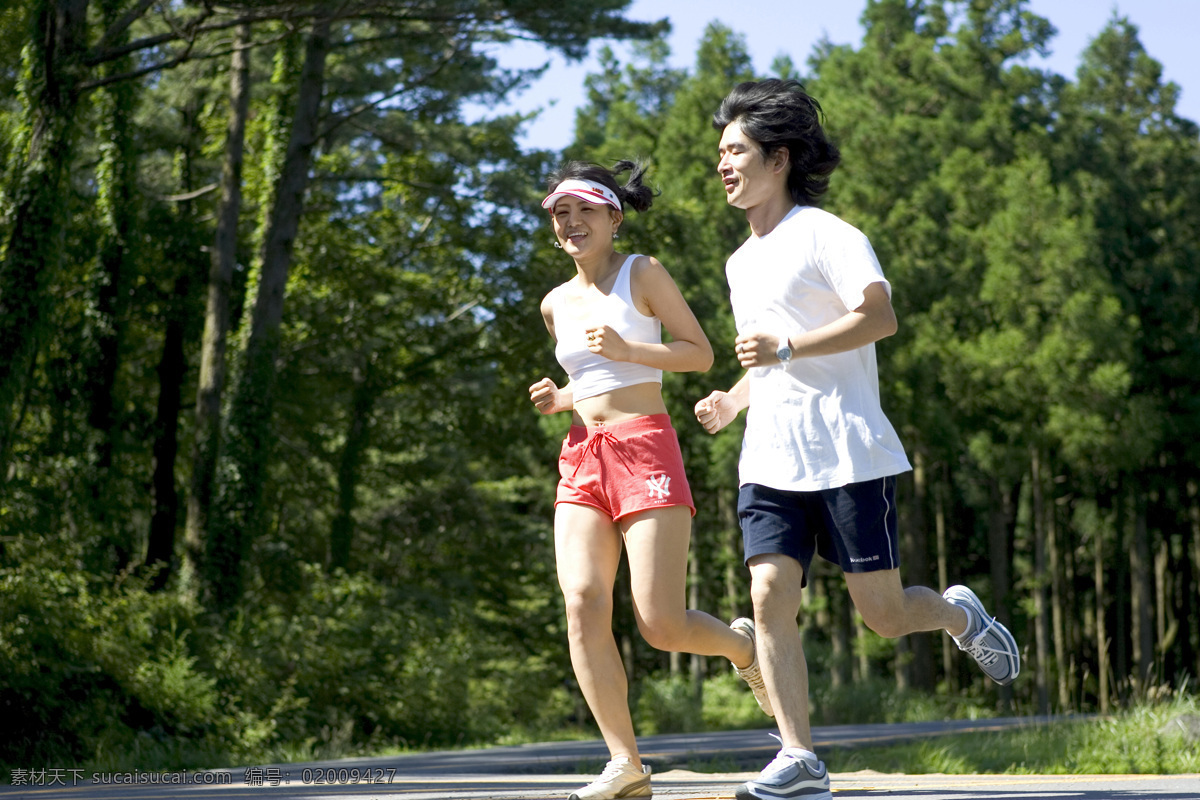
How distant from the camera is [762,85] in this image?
4.45 m

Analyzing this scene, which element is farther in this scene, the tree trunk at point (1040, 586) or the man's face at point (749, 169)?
the tree trunk at point (1040, 586)

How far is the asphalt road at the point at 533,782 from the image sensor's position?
4.88m

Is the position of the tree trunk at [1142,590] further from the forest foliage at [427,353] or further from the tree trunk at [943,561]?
the tree trunk at [943,561]

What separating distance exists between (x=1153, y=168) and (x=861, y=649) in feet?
48.4

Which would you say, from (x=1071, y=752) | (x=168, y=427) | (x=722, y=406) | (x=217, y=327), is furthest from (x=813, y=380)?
(x=168, y=427)

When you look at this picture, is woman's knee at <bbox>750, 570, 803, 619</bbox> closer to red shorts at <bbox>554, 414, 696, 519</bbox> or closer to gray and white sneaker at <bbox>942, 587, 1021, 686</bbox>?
red shorts at <bbox>554, 414, 696, 519</bbox>

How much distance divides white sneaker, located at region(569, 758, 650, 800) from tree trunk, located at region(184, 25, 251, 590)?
46.8ft

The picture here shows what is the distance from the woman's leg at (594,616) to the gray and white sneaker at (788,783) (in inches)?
24.1

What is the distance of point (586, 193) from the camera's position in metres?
4.68

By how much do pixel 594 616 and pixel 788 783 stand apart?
88cm

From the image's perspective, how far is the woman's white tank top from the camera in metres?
4.53

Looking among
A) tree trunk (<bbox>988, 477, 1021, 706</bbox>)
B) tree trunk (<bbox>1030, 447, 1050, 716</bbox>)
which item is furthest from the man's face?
tree trunk (<bbox>988, 477, 1021, 706</bbox>)

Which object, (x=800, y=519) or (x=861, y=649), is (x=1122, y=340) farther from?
(x=800, y=519)

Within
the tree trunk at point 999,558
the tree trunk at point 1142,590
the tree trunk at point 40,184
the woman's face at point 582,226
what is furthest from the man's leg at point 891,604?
the tree trunk at point 1142,590
